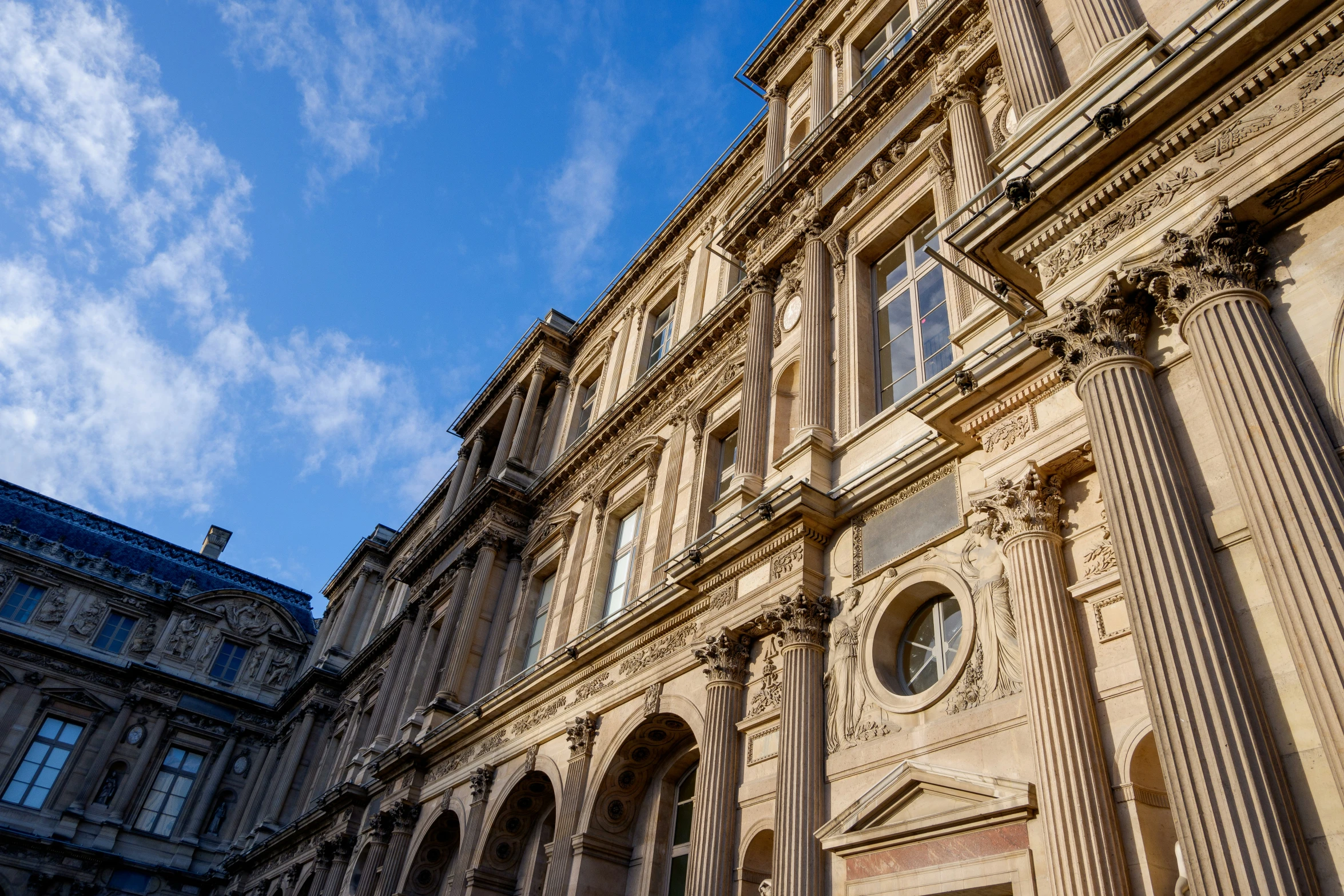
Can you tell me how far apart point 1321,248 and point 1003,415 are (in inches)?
131

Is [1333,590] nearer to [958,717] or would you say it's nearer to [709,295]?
[958,717]

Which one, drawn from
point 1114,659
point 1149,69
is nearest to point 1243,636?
point 1114,659

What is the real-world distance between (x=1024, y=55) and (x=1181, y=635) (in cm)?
823

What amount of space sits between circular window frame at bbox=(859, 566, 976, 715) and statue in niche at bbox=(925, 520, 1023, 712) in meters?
0.11

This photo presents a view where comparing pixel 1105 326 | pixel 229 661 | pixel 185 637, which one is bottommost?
pixel 1105 326

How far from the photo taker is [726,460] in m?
18.8

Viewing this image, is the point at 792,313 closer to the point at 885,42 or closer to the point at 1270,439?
the point at 885,42

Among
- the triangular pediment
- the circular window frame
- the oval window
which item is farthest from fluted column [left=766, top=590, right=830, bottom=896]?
the oval window

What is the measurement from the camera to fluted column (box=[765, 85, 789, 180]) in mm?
20781

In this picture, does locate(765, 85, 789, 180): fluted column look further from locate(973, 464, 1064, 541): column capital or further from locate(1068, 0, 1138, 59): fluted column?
locate(973, 464, 1064, 541): column capital

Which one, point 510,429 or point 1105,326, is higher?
point 510,429

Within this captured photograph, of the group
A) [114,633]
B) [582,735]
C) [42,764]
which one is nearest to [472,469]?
[582,735]

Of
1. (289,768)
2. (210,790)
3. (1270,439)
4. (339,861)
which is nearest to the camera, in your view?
(1270,439)

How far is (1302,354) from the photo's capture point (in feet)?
23.9
